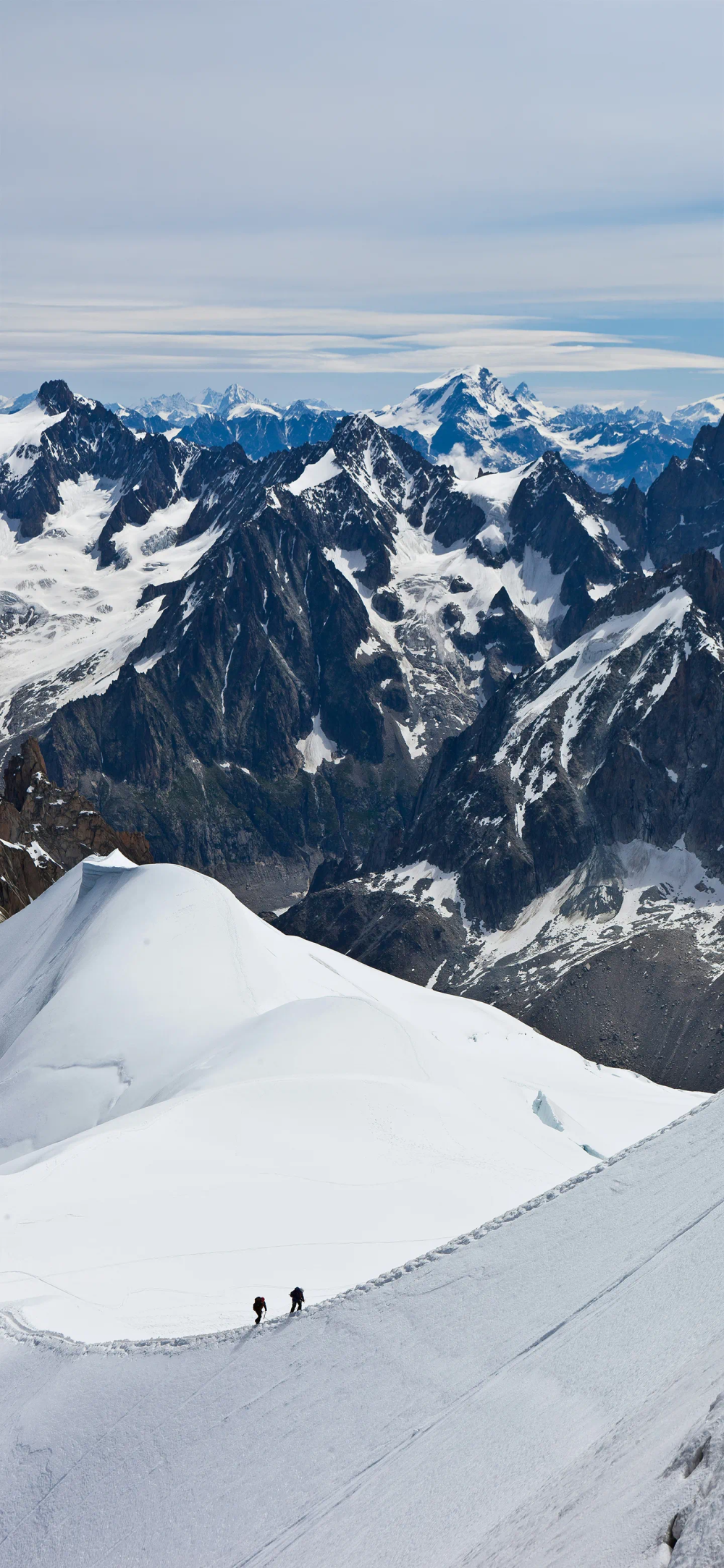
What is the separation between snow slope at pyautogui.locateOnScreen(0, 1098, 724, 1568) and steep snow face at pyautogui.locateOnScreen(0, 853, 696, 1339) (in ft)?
13.6

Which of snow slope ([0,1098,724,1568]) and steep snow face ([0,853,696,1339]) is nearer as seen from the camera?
snow slope ([0,1098,724,1568])

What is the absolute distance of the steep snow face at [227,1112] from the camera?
4478cm

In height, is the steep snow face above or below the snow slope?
below

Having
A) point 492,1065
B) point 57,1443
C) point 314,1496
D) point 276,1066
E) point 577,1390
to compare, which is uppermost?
point 577,1390

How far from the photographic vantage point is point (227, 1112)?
6222 cm

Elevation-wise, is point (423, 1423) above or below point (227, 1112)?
above

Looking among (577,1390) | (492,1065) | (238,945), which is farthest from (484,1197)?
(238,945)

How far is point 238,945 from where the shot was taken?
331 ft

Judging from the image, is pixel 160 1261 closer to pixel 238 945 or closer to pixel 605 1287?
pixel 605 1287

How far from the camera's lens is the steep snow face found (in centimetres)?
4478

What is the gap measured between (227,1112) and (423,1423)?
33.3 meters

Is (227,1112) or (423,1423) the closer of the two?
(423,1423)

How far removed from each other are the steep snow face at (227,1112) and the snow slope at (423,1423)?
416 cm

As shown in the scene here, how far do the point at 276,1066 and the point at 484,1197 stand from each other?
20.3 meters
